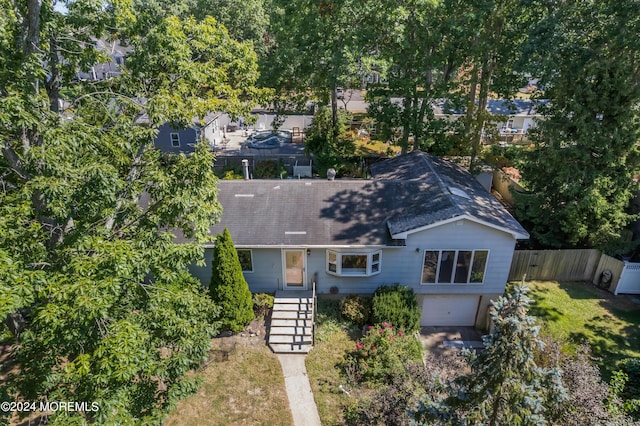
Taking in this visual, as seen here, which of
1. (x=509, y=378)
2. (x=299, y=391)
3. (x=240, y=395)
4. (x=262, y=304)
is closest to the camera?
(x=509, y=378)

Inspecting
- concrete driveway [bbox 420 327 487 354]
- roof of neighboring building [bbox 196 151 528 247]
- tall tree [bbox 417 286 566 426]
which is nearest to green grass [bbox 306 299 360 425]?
concrete driveway [bbox 420 327 487 354]

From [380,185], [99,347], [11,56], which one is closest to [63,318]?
[99,347]

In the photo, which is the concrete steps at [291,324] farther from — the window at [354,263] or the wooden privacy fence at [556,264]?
the wooden privacy fence at [556,264]

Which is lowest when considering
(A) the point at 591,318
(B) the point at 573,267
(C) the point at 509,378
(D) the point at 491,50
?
(A) the point at 591,318

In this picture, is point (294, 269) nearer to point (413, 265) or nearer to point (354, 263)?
point (354, 263)

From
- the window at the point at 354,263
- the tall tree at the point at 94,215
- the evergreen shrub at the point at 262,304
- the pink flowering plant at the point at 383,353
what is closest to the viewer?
the tall tree at the point at 94,215

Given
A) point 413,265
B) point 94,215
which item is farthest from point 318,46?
point 94,215

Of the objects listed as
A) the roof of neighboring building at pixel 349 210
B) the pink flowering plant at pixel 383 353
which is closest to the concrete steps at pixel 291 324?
the pink flowering plant at pixel 383 353

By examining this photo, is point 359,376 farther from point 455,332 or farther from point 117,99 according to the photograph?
point 117,99
